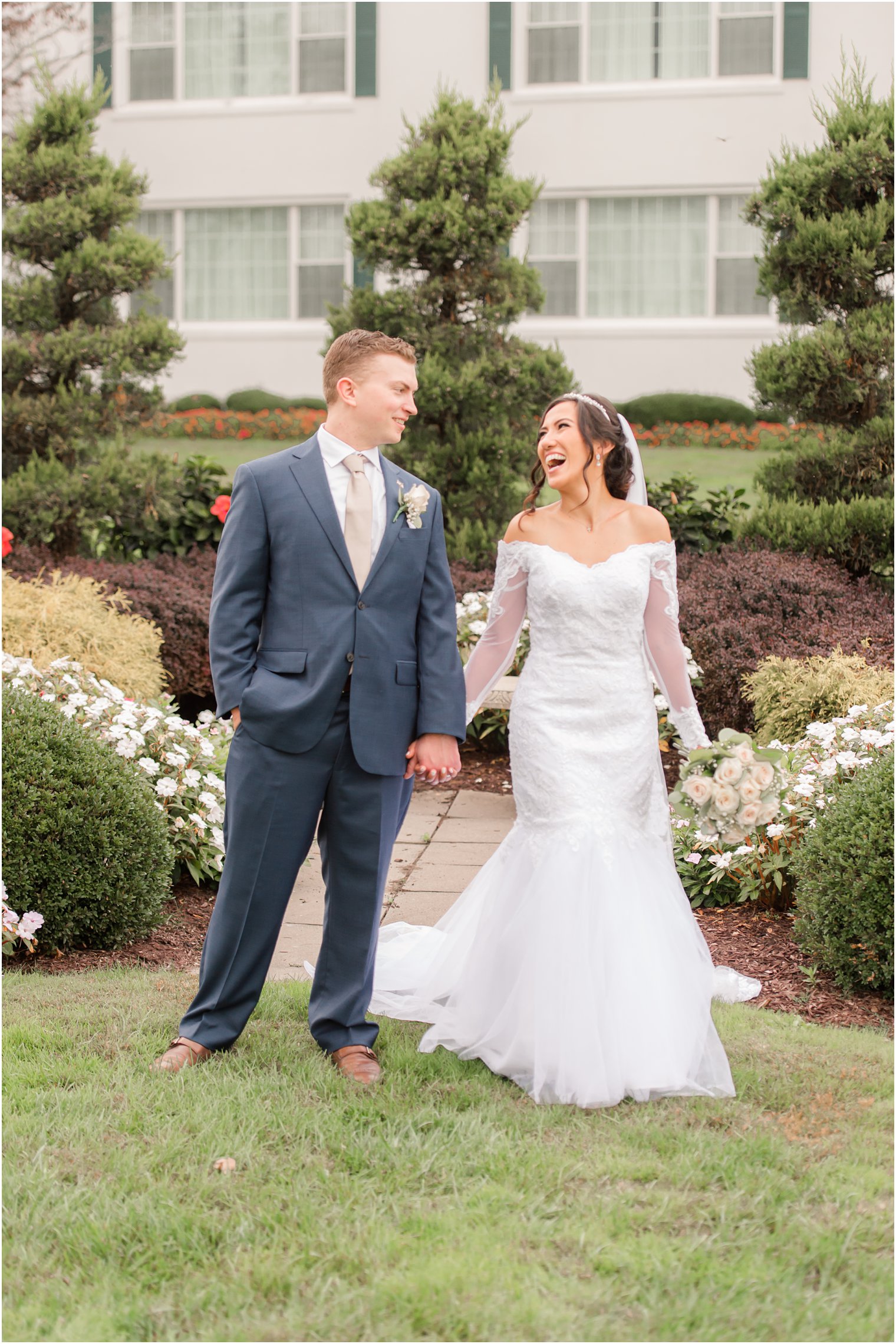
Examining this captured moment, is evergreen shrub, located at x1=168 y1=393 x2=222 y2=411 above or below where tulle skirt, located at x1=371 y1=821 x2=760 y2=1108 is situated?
above

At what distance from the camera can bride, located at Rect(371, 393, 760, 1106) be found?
357 cm

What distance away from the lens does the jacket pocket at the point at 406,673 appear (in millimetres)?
3652

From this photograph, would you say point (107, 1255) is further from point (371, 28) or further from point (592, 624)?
point (371, 28)

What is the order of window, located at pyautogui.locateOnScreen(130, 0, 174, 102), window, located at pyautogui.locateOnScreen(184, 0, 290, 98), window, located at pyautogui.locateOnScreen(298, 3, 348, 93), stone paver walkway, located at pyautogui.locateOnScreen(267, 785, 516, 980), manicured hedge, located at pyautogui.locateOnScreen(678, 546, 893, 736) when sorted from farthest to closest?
window, located at pyautogui.locateOnScreen(130, 0, 174, 102) → window, located at pyautogui.locateOnScreen(184, 0, 290, 98) → window, located at pyautogui.locateOnScreen(298, 3, 348, 93) → manicured hedge, located at pyautogui.locateOnScreen(678, 546, 893, 736) → stone paver walkway, located at pyautogui.locateOnScreen(267, 785, 516, 980)

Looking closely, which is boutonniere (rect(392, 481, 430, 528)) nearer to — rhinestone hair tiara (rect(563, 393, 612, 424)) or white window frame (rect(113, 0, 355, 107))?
rhinestone hair tiara (rect(563, 393, 612, 424))

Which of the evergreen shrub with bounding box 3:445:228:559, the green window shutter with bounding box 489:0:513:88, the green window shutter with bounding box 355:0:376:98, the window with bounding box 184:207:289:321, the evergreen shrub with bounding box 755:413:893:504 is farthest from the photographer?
the window with bounding box 184:207:289:321

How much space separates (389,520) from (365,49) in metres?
16.1

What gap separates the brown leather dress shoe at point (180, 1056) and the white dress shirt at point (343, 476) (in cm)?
161

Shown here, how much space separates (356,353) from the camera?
3.65 meters

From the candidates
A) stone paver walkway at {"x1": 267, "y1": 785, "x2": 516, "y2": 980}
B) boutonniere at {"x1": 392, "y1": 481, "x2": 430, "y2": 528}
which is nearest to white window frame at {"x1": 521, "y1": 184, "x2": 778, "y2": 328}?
stone paver walkway at {"x1": 267, "y1": 785, "x2": 516, "y2": 980}

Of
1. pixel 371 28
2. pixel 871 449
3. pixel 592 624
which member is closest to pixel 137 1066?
pixel 592 624

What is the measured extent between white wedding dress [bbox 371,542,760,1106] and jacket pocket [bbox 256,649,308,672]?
733mm

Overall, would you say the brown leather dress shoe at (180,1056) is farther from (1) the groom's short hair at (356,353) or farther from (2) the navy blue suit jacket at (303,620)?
(1) the groom's short hair at (356,353)

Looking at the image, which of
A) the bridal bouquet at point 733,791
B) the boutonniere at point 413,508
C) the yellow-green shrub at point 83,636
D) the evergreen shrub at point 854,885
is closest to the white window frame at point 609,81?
the yellow-green shrub at point 83,636
